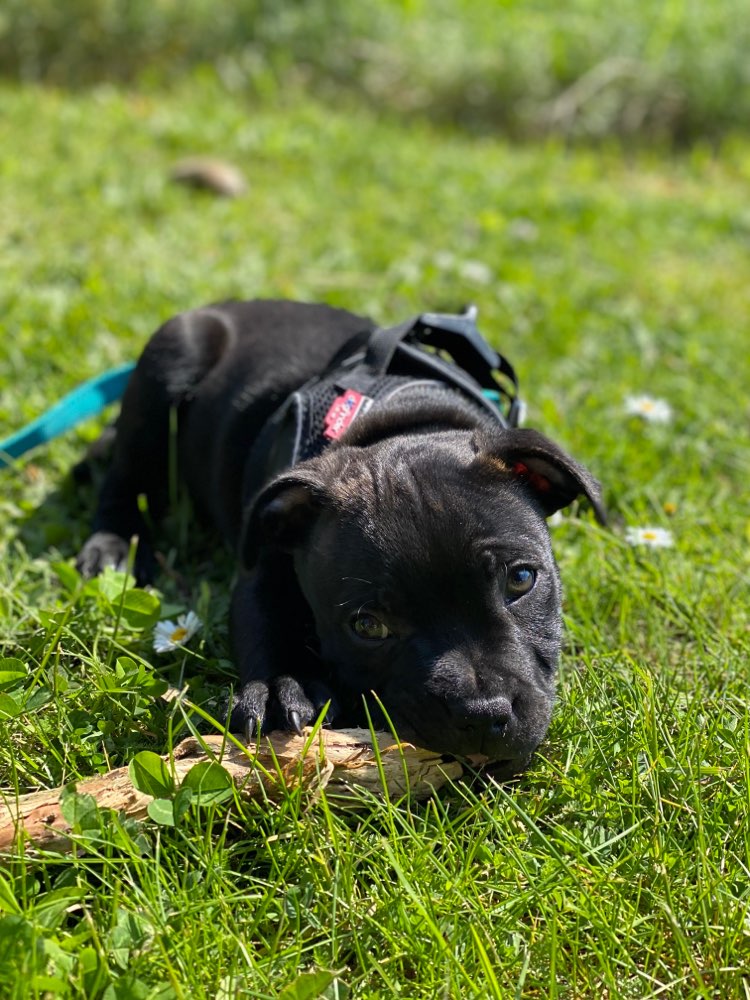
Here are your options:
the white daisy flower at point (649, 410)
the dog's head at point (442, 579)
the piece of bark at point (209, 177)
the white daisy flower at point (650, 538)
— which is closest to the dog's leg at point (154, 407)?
the dog's head at point (442, 579)

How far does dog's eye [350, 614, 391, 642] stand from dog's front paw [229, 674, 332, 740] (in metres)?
0.19

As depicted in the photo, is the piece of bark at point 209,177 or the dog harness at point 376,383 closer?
the dog harness at point 376,383

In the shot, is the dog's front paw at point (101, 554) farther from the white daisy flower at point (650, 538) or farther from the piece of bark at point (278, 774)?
the white daisy flower at point (650, 538)

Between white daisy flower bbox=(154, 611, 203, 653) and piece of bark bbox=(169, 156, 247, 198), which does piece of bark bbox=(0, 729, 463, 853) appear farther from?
piece of bark bbox=(169, 156, 247, 198)

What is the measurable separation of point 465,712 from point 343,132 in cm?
640

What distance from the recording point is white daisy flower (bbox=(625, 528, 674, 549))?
3588 millimetres

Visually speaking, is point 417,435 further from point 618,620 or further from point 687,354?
point 687,354

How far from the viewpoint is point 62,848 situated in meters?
2.26

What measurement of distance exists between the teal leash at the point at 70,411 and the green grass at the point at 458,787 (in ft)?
0.31

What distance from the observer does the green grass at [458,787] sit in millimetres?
2137

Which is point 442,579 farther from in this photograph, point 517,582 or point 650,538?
point 650,538

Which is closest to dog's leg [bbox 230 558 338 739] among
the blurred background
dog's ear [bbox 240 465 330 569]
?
dog's ear [bbox 240 465 330 569]

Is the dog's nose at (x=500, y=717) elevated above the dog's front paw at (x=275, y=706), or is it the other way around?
the dog's nose at (x=500, y=717)

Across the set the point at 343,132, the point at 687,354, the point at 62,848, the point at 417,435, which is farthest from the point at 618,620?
the point at 343,132
